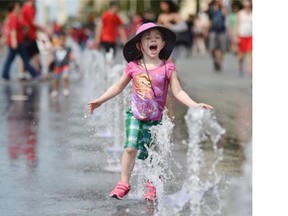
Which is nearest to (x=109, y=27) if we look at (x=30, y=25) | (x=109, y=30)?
(x=109, y=30)

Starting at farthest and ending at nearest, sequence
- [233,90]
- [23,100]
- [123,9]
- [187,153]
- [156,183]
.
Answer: [123,9] → [233,90] → [23,100] → [187,153] → [156,183]

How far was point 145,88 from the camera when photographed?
23.8 feet

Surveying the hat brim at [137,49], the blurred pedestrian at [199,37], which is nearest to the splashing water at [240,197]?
the hat brim at [137,49]

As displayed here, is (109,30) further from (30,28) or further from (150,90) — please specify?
(150,90)

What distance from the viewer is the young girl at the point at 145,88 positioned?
7.23m

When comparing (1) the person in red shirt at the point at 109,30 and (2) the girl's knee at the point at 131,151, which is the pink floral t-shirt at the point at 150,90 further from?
(1) the person in red shirt at the point at 109,30

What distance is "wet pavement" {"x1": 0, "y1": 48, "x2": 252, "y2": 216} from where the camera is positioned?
714cm

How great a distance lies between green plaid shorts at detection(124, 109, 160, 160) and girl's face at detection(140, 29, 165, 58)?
1.48 feet

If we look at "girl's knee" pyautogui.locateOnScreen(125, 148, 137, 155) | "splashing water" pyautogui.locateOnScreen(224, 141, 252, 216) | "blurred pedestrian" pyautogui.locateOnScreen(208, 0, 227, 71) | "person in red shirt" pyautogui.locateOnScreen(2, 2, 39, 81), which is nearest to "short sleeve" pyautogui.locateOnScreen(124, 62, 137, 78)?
"girl's knee" pyautogui.locateOnScreen(125, 148, 137, 155)
